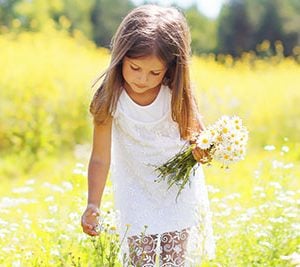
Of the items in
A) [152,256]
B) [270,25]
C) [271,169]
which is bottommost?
[152,256]

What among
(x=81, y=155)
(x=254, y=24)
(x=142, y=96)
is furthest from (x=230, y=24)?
(x=142, y=96)

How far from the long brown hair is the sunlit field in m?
0.18

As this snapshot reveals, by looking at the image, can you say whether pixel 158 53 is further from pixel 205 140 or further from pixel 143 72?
pixel 205 140

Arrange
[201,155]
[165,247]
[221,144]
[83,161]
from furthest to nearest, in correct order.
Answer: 1. [83,161]
2. [165,247]
3. [201,155]
4. [221,144]

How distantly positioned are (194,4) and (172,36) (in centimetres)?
3257

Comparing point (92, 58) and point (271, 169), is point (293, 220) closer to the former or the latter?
point (271, 169)

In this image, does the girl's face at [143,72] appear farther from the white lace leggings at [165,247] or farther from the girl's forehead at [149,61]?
the white lace leggings at [165,247]

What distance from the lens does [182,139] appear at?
3.22m

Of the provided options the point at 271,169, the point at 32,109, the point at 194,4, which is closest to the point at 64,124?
the point at 32,109

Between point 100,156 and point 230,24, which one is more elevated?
point 230,24

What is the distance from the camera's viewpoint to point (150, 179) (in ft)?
10.6

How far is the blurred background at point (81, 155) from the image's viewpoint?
3.57 metres

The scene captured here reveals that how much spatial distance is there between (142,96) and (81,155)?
3930mm

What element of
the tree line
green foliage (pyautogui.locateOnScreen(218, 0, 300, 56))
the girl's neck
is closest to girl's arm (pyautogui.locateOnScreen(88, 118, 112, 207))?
the girl's neck
